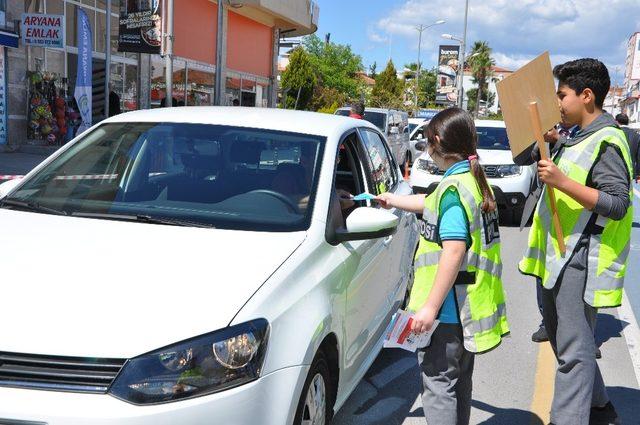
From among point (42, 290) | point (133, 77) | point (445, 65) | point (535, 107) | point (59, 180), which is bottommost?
point (42, 290)

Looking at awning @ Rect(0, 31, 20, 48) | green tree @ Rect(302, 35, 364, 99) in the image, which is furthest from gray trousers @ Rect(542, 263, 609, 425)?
green tree @ Rect(302, 35, 364, 99)

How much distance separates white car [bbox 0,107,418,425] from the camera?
229 centimetres

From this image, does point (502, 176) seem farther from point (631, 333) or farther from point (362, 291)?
point (362, 291)

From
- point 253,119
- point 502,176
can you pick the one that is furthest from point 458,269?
point 502,176

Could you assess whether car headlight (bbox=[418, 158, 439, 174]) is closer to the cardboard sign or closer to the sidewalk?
the sidewalk

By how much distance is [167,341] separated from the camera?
236 centimetres

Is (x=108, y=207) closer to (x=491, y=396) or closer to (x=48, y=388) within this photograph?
(x=48, y=388)

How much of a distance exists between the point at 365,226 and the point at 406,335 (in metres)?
0.62

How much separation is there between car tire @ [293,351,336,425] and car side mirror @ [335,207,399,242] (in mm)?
601

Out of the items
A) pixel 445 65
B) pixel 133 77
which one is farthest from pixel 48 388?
pixel 445 65

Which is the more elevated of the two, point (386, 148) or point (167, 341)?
point (386, 148)

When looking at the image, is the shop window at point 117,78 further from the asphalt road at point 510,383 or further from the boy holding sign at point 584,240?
the boy holding sign at point 584,240

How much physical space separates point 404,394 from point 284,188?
1.62 meters

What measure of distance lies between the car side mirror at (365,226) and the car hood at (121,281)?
242 mm
